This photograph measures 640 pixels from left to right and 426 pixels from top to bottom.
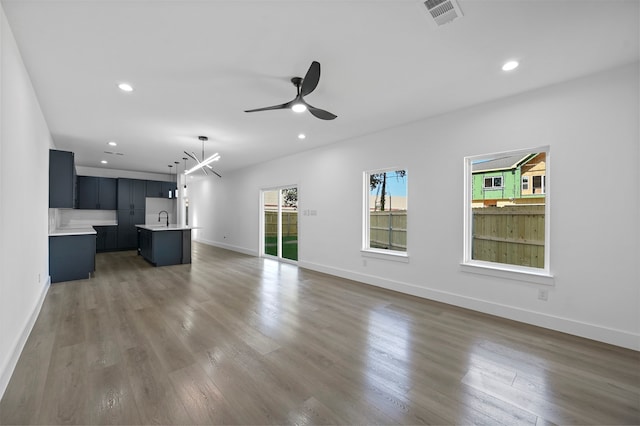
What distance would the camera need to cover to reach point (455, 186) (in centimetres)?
381

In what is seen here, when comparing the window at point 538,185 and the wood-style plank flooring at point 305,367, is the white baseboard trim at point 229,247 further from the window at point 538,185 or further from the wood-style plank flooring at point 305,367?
the window at point 538,185

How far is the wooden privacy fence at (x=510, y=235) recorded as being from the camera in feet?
10.8

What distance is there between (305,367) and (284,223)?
5203 millimetres

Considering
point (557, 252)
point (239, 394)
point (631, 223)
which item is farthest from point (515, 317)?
point (239, 394)

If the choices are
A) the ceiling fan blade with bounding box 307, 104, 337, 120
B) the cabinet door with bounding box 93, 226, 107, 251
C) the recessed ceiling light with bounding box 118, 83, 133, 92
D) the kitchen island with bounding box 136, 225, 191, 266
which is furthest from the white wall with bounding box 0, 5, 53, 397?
the cabinet door with bounding box 93, 226, 107, 251

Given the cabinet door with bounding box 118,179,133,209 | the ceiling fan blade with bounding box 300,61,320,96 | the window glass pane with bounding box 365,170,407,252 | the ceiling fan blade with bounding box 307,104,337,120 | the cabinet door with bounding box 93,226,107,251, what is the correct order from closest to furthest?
the ceiling fan blade with bounding box 300,61,320,96 < the ceiling fan blade with bounding box 307,104,337,120 < the window glass pane with bounding box 365,170,407,252 < the cabinet door with bounding box 93,226,107,251 < the cabinet door with bounding box 118,179,133,209

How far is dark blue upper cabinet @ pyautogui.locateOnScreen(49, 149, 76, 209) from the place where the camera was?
14.7 feet

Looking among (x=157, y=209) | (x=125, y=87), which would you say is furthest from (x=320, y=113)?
(x=157, y=209)

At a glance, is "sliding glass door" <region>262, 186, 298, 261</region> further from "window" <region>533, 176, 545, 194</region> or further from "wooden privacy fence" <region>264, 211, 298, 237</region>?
"window" <region>533, 176, 545, 194</region>

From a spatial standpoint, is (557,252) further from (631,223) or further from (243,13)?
(243,13)

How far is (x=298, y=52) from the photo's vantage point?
2428 mm

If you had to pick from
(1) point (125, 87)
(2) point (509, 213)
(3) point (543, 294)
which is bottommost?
(3) point (543, 294)

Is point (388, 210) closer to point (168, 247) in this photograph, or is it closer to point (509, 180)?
point (509, 180)

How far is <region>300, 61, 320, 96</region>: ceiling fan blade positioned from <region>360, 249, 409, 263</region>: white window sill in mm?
2979
